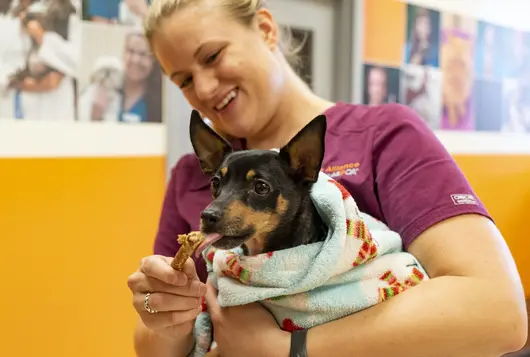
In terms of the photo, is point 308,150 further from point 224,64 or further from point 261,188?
point 224,64

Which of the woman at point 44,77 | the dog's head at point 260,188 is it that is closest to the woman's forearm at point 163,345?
the dog's head at point 260,188

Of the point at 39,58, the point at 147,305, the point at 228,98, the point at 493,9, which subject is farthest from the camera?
the point at 493,9

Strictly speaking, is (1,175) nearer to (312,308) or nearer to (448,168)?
(312,308)

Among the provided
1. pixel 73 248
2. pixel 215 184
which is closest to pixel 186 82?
pixel 215 184

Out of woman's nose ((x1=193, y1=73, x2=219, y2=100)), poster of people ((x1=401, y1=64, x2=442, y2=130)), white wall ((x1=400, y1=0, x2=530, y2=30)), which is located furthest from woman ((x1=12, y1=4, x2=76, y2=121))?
white wall ((x1=400, y1=0, x2=530, y2=30))

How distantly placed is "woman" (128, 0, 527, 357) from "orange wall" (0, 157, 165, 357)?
0.68 meters

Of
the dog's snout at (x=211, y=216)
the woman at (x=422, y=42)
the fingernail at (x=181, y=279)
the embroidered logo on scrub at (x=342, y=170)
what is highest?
the woman at (x=422, y=42)

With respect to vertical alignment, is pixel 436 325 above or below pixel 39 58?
below

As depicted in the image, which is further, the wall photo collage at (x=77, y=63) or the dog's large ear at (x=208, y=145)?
the wall photo collage at (x=77, y=63)

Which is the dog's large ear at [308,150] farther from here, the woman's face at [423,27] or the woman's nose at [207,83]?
the woman's face at [423,27]

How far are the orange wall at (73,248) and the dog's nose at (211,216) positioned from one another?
109 centimetres

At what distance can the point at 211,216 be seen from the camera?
2.57ft

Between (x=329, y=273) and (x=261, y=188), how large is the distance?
17cm

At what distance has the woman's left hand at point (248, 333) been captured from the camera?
0.86 m
